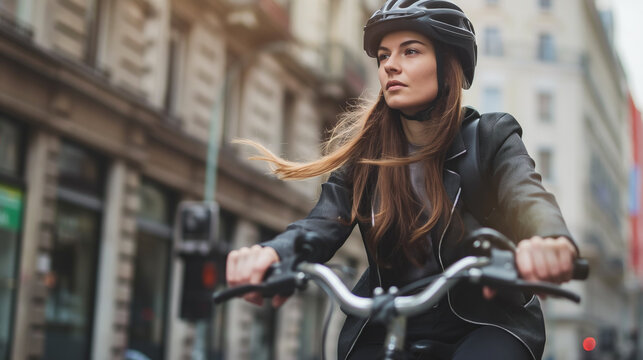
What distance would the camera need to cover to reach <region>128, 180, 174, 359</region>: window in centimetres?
1621

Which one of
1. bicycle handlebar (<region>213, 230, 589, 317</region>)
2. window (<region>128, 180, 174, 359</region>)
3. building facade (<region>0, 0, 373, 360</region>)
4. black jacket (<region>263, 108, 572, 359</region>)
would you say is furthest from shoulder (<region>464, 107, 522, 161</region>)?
window (<region>128, 180, 174, 359</region>)

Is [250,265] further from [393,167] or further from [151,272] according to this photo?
[151,272]

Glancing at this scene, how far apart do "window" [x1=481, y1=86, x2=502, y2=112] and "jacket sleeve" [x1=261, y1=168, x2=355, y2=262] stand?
4789 cm

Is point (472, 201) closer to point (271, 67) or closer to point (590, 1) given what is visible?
point (271, 67)

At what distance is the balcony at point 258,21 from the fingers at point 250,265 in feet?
56.8

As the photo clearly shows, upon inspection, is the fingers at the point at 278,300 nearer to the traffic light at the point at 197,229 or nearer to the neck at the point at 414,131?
the neck at the point at 414,131

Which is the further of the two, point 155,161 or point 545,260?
point 155,161

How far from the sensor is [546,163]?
1945 inches

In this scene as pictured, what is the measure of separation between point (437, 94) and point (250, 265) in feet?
3.15

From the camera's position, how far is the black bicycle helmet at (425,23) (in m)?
2.95

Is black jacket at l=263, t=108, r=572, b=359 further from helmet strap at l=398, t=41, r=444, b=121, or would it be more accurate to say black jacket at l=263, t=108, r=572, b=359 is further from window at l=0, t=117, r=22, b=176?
window at l=0, t=117, r=22, b=176

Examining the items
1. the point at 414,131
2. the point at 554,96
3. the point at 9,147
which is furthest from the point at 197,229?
the point at 554,96

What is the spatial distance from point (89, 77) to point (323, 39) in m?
13.1

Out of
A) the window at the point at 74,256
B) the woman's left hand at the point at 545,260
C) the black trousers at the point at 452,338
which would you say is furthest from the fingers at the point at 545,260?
the window at the point at 74,256
